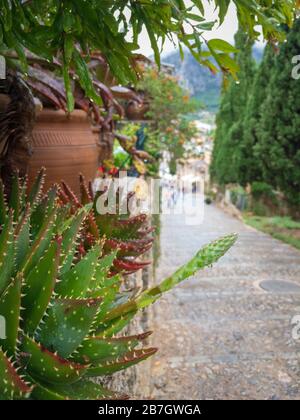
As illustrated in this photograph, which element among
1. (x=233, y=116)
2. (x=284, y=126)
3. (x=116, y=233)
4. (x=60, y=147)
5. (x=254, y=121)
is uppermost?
(x=233, y=116)

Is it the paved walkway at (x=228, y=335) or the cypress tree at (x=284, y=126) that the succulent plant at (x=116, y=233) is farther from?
the cypress tree at (x=284, y=126)

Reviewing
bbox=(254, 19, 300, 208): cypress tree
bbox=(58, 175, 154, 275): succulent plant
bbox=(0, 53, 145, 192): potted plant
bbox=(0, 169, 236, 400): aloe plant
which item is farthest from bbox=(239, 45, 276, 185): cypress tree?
bbox=(0, 169, 236, 400): aloe plant

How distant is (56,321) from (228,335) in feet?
15.1

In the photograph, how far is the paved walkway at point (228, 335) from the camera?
405cm

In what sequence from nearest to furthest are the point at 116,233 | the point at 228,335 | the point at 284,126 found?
the point at 116,233
the point at 228,335
the point at 284,126

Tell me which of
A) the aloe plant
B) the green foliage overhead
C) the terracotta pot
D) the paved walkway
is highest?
the green foliage overhead

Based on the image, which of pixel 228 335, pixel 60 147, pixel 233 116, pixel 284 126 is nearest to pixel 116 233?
pixel 60 147

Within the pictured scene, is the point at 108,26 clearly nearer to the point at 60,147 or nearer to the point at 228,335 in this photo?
the point at 60,147

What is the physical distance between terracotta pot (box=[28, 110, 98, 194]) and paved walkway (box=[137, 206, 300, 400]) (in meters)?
1.80

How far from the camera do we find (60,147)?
84.4 inches

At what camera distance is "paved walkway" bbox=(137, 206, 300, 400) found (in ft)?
13.3

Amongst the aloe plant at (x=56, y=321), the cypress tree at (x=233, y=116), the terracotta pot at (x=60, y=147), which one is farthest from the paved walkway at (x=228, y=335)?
the cypress tree at (x=233, y=116)

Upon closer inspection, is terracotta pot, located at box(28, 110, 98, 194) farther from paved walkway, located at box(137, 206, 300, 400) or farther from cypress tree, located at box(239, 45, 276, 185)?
cypress tree, located at box(239, 45, 276, 185)

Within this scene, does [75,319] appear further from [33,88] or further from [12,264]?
[33,88]
